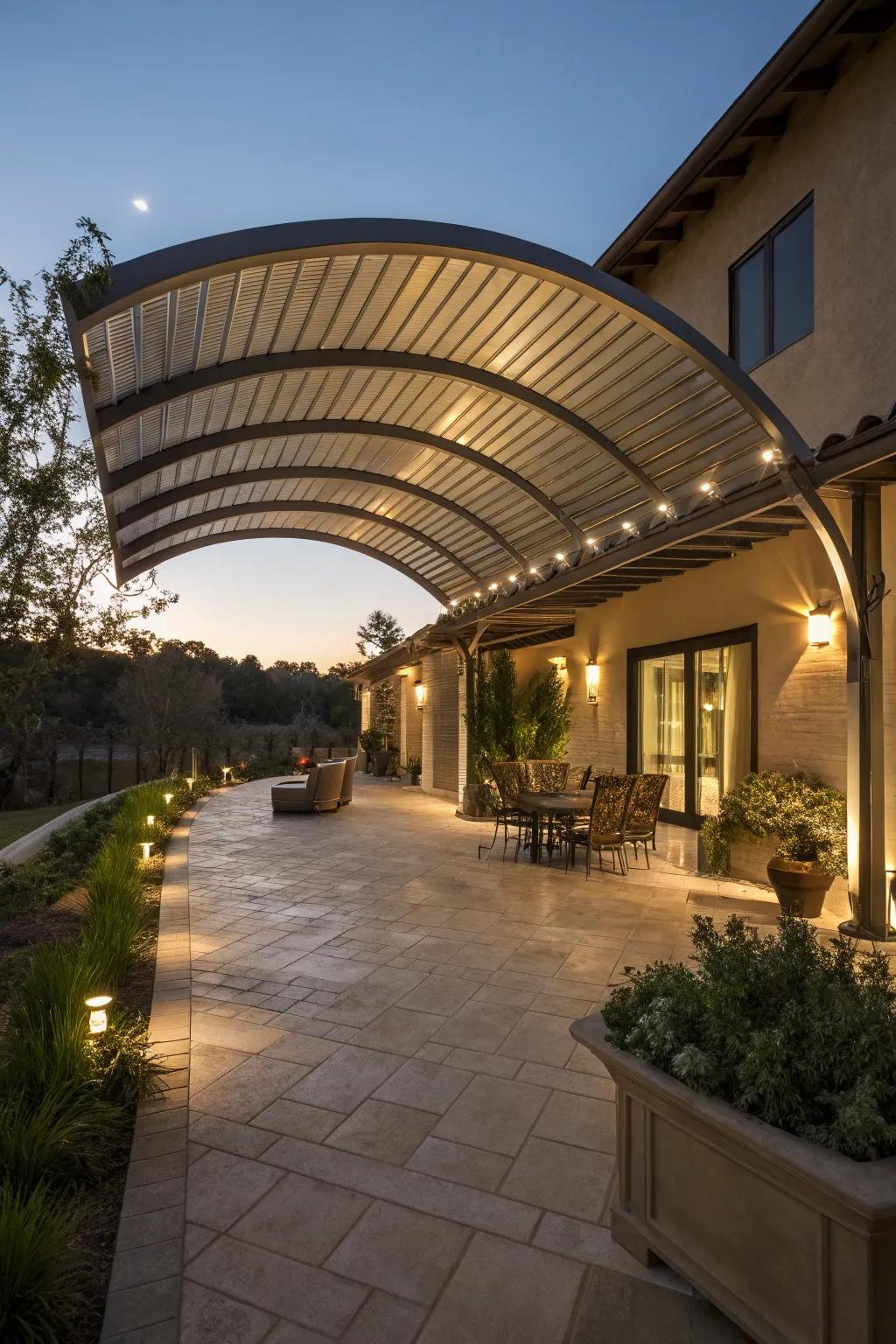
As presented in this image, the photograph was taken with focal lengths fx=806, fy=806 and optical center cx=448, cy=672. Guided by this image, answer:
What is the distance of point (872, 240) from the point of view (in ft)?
23.9

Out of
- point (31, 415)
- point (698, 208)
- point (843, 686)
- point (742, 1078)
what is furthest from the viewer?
point (698, 208)

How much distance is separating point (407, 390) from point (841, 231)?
508cm

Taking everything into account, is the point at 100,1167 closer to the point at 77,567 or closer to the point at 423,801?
the point at 77,567

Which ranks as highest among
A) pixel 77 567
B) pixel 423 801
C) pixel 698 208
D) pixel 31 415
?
pixel 698 208

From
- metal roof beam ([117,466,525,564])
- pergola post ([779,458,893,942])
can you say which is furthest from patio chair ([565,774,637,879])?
metal roof beam ([117,466,525,564])

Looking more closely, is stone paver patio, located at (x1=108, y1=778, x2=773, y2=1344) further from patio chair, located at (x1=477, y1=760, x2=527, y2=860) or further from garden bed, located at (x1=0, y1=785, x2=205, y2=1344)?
patio chair, located at (x1=477, y1=760, x2=527, y2=860)

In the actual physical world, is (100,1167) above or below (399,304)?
below

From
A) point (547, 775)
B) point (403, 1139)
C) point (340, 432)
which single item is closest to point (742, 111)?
point (340, 432)

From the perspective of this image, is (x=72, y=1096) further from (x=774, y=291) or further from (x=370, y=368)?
(x=774, y=291)

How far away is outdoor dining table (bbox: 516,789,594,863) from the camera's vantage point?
815 centimetres

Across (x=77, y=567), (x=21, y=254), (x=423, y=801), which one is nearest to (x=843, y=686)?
(x=77, y=567)

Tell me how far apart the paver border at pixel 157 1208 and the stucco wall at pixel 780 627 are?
5716 mm

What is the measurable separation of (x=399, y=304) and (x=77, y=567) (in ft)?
13.3

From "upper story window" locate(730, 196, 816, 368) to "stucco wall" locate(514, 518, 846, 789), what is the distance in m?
2.43
